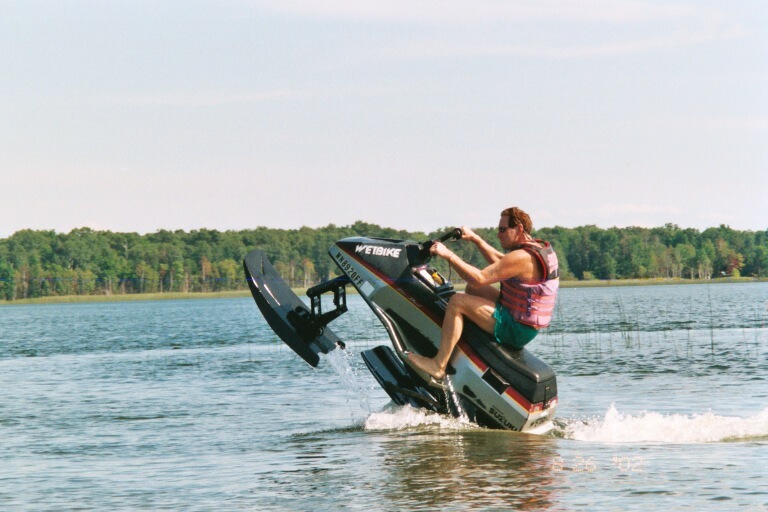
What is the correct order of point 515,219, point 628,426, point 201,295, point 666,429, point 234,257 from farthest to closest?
point 234,257, point 201,295, point 628,426, point 666,429, point 515,219

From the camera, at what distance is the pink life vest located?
891 centimetres

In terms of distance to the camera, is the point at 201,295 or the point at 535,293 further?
the point at 201,295

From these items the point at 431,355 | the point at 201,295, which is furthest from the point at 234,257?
the point at 431,355

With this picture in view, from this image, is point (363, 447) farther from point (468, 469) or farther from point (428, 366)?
point (468, 469)

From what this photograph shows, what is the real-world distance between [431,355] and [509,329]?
972 millimetres

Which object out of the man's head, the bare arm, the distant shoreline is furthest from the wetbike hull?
the distant shoreline

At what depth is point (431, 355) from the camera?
982 cm

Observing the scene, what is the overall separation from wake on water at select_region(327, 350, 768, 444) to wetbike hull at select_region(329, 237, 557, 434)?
0.52ft

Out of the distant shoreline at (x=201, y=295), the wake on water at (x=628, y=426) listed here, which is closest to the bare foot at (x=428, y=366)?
the wake on water at (x=628, y=426)

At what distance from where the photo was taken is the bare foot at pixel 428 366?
31.5 feet

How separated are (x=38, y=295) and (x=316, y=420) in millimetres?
140768

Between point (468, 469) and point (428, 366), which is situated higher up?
point (428, 366)

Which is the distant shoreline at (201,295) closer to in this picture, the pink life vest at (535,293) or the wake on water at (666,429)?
the wake on water at (666,429)

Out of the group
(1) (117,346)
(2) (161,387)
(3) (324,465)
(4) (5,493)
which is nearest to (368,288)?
(3) (324,465)
